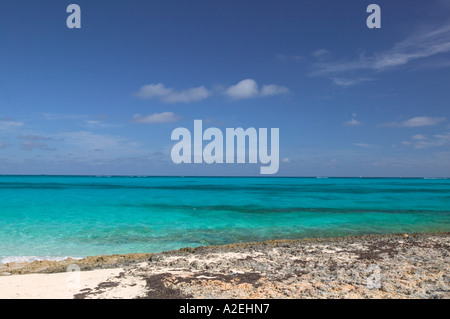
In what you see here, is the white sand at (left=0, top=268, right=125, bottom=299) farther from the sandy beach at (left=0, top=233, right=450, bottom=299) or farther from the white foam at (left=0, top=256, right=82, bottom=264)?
the white foam at (left=0, top=256, right=82, bottom=264)

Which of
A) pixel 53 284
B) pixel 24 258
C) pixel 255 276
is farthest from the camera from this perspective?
pixel 24 258

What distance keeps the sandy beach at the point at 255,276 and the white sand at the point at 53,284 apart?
2 centimetres

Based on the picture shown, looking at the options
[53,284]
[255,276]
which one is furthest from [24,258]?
[255,276]

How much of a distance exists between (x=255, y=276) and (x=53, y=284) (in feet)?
17.8

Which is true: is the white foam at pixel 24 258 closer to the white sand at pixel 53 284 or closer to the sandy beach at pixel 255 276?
the sandy beach at pixel 255 276

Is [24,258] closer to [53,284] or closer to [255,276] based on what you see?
[53,284]

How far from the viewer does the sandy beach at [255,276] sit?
6992 mm

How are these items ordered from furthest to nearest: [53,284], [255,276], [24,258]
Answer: [24,258]
[255,276]
[53,284]

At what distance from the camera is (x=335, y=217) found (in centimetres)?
2591

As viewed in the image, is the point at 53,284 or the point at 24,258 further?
the point at 24,258

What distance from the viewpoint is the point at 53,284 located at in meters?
7.77
